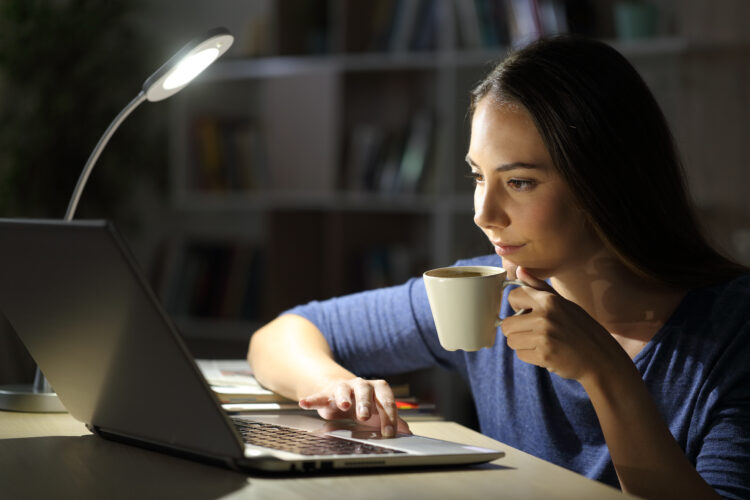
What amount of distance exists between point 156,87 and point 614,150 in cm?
66

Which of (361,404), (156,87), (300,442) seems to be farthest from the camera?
(156,87)

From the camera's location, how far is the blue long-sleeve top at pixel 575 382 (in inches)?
46.3

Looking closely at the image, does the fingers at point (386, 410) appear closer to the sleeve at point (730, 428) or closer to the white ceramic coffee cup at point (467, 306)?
the white ceramic coffee cup at point (467, 306)

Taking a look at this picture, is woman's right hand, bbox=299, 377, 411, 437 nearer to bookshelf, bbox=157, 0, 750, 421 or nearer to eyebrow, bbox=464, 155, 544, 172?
eyebrow, bbox=464, 155, 544, 172

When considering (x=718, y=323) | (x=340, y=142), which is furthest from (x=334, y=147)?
(x=718, y=323)

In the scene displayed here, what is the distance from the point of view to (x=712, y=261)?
1319 mm

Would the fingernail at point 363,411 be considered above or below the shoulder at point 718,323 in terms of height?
below

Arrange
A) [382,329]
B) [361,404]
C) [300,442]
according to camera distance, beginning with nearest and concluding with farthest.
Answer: [300,442] → [361,404] → [382,329]

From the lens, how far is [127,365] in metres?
0.89

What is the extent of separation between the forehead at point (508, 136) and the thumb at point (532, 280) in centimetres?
15

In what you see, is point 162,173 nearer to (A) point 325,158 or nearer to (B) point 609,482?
(A) point 325,158

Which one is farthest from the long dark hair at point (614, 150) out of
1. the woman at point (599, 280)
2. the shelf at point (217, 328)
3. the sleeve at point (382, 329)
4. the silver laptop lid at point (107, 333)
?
the shelf at point (217, 328)

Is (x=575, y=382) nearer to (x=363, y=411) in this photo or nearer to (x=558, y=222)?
(x=558, y=222)

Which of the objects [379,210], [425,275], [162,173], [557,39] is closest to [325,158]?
[379,210]
